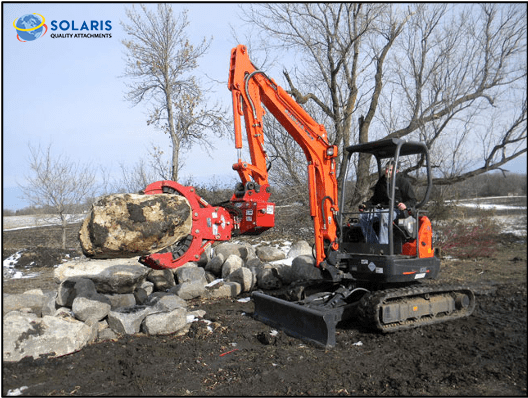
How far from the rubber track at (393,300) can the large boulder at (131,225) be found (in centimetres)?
268

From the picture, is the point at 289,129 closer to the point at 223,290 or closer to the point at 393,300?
the point at 393,300

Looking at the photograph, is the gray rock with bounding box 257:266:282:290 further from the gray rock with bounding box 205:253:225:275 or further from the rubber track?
the rubber track

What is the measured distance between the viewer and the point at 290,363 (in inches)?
197

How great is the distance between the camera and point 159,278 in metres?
8.82

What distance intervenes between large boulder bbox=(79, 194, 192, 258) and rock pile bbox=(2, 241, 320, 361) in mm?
1119

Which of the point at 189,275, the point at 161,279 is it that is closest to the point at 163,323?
the point at 161,279

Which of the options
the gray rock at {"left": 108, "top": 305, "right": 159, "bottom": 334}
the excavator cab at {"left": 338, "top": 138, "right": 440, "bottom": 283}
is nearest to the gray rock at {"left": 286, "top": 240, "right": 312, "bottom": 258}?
the excavator cab at {"left": 338, "top": 138, "right": 440, "bottom": 283}

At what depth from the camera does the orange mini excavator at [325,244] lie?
5922mm

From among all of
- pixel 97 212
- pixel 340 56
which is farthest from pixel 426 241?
pixel 340 56

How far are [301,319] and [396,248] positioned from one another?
5.87 ft

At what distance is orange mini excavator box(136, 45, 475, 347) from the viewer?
5.92m

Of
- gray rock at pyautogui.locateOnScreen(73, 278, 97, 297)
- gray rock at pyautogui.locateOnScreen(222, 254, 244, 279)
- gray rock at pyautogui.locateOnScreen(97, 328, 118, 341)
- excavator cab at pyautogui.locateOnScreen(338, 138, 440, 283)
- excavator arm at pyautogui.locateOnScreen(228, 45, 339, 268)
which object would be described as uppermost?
excavator arm at pyautogui.locateOnScreen(228, 45, 339, 268)

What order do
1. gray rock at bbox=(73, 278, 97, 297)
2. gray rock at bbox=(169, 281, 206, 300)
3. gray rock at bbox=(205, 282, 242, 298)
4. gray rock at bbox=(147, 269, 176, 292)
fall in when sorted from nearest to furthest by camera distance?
1. gray rock at bbox=(73, 278, 97, 297)
2. gray rock at bbox=(169, 281, 206, 300)
3. gray rock at bbox=(205, 282, 242, 298)
4. gray rock at bbox=(147, 269, 176, 292)

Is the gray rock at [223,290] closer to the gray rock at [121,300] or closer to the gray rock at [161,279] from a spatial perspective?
the gray rock at [161,279]
